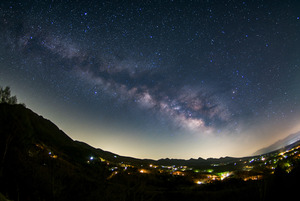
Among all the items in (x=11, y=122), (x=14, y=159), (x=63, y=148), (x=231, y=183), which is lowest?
(x=231, y=183)

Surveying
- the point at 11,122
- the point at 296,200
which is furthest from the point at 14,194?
the point at 296,200

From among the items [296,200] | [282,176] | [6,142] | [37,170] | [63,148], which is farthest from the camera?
[63,148]

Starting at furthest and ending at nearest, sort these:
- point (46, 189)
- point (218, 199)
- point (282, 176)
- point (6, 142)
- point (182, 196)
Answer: point (182, 196) < point (218, 199) < point (46, 189) < point (282, 176) < point (6, 142)

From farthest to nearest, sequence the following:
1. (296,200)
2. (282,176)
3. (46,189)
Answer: (46,189) < (282,176) < (296,200)

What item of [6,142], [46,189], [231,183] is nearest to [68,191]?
[46,189]

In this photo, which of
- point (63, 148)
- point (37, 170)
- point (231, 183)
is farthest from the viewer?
point (63, 148)

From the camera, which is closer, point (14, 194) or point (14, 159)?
point (14, 194)

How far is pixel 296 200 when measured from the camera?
6.86 meters

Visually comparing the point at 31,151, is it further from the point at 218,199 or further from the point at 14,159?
the point at 218,199

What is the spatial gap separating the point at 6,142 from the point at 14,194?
3.06m

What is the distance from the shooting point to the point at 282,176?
790cm

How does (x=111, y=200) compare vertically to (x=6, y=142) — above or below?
below

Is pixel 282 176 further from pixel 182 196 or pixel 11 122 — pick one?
pixel 182 196

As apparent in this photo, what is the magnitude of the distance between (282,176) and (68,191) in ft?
41.6
